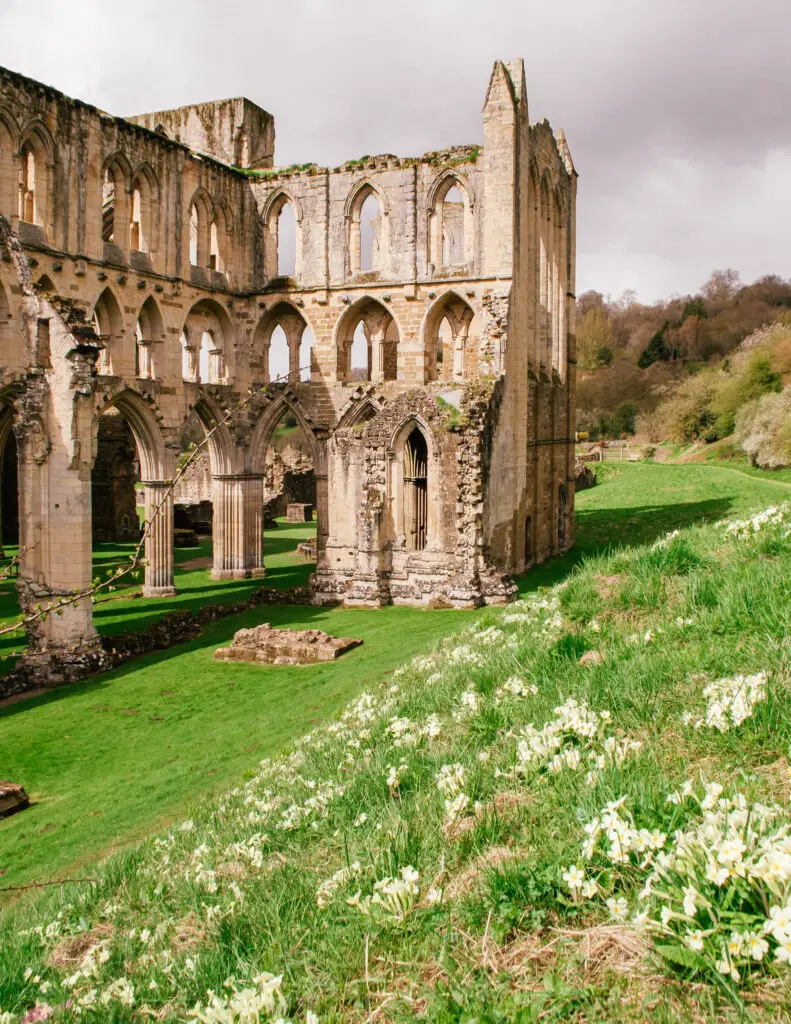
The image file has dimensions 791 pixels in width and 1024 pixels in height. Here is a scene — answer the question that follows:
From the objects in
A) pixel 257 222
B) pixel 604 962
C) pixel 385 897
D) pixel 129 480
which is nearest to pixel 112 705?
pixel 385 897

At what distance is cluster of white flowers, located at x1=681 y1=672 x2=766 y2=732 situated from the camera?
12.2 ft


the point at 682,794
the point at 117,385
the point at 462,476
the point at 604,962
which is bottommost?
the point at 604,962

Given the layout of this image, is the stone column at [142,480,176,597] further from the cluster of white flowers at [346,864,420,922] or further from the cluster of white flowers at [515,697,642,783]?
the cluster of white flowers at [346,864,420,922]

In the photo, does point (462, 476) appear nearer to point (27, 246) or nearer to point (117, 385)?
point (117, 385)

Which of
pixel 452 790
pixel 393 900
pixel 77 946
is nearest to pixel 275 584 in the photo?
pixel 77 946

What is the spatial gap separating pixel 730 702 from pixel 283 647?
482 inches

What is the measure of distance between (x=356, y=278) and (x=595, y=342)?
5607cm

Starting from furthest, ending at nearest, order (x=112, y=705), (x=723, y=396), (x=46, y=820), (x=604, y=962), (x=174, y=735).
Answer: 1. (x=723, y=396)
2. (x=112, y=705)
3. (x=174, y=735)
4. (x=46, y=820)
5. (x=604, y=962)

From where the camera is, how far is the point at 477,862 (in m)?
3.49

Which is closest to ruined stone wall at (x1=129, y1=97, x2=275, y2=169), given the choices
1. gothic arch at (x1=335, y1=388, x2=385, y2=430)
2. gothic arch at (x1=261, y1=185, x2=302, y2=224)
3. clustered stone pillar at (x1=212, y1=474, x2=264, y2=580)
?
gothic arch at (x1=261, y1=185, x2=302, y2=224)

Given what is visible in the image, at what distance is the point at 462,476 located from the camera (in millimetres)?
19812

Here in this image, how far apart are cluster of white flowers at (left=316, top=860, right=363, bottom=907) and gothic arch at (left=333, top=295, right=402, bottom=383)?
21.4 metres

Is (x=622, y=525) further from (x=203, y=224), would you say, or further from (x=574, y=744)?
(x=574, y=744)

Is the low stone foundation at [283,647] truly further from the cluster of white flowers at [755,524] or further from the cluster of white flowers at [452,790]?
the cluster of white flowers at [452,790]
